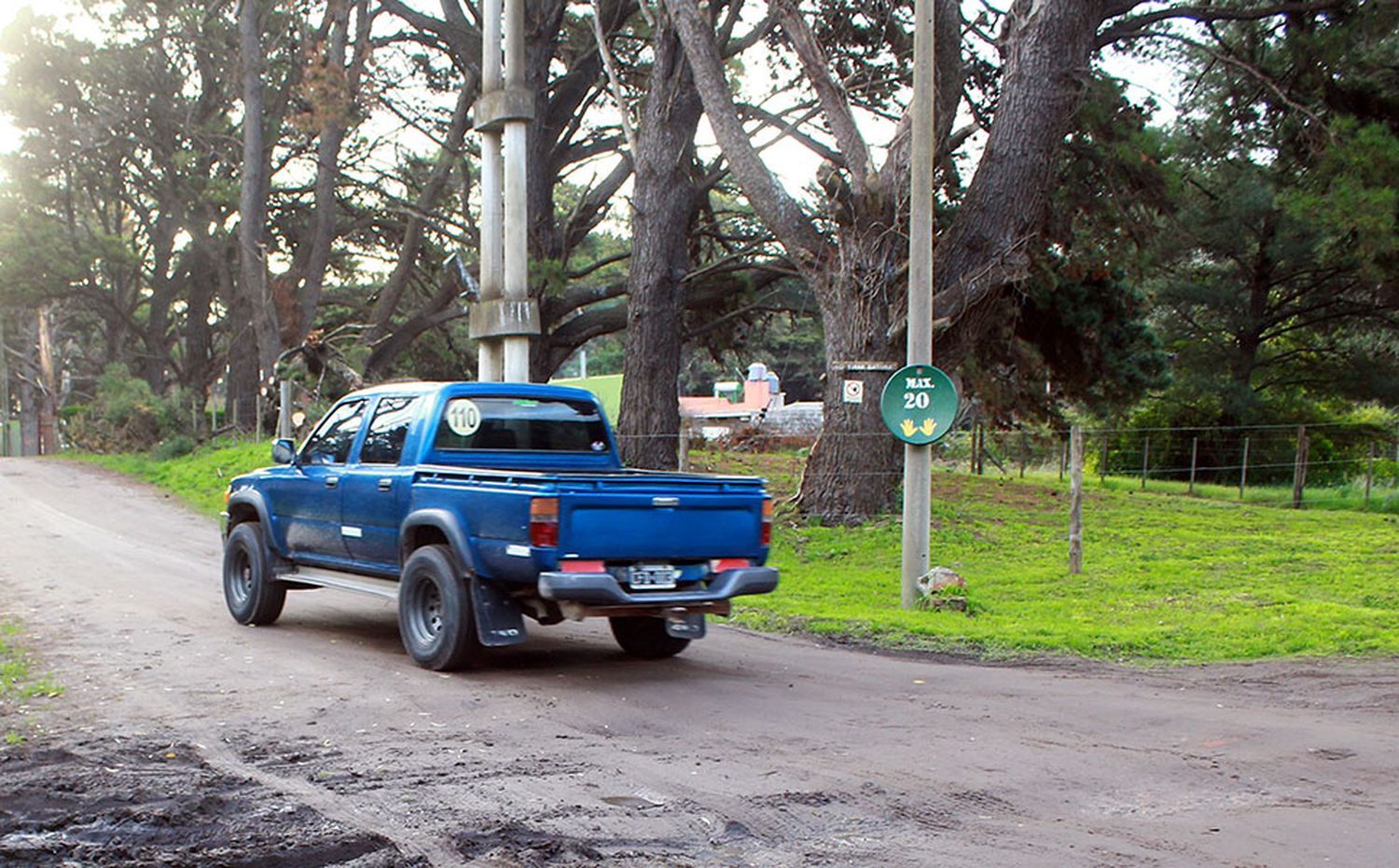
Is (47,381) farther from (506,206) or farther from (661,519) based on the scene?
(661,519)

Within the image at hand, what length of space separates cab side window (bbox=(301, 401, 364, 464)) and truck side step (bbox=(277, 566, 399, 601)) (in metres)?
0.91

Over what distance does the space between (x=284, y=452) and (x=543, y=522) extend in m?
3.57

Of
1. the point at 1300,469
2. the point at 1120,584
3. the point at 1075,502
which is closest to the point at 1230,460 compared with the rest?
the point at 1300,469

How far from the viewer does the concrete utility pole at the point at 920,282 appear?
1243 centimetres

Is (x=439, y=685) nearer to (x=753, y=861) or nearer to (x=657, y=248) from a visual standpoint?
(x=753, y=861)

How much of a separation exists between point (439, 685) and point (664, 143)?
13971 mm

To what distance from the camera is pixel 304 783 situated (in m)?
6.00

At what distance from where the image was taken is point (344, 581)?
407 inches

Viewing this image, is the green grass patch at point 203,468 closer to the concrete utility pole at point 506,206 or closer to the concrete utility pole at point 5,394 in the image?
the concrete utility pole at point 506,206

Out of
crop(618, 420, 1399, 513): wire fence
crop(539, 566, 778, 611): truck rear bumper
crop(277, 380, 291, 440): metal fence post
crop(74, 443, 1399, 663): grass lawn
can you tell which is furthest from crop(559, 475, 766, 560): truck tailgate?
crop(277, 380, 291, 440): metal fence post

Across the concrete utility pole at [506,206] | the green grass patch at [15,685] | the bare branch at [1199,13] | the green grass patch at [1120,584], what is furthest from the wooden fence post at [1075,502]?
the green grass patch at [15,685]

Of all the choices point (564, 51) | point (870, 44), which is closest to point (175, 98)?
point (564, 51)

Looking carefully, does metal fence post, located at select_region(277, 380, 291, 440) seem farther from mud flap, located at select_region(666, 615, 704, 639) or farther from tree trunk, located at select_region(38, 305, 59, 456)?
tree trunk, located at select_region(38, 305, 59, 456)

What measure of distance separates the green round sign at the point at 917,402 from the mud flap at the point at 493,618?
4.88 m
